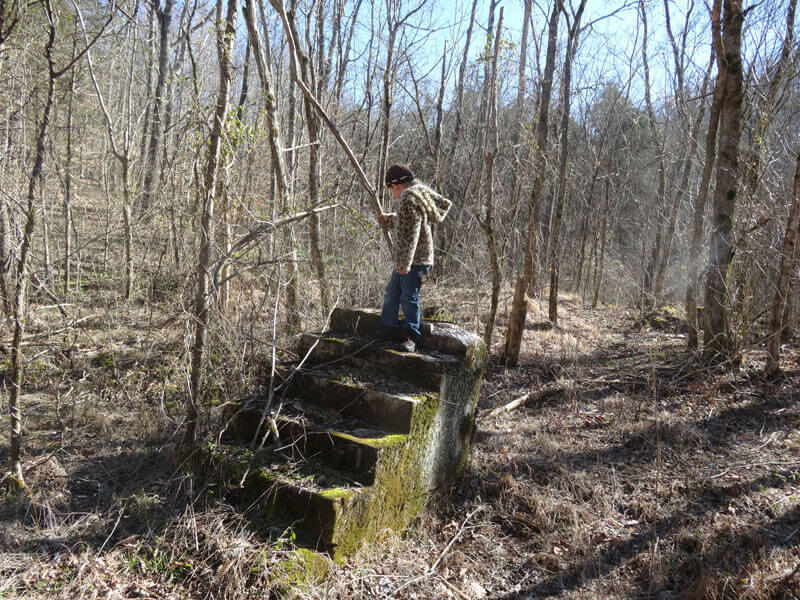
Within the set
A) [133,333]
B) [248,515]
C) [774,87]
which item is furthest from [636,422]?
[133,333]

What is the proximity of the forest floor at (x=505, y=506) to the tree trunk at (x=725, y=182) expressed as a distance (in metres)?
0.61

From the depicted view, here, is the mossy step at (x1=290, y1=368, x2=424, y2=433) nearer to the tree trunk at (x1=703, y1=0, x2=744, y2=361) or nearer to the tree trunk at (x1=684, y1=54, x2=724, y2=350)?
the tree trunk at (x1=703, y1=0, x2=744, y2=361)

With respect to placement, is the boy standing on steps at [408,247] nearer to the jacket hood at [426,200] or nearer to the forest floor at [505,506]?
the jacket hood at [426,200]

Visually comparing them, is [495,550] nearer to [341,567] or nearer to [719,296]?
[341,567]

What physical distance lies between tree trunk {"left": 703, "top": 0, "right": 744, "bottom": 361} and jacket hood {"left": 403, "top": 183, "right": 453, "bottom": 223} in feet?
15.7

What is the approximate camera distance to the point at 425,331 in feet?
16.8

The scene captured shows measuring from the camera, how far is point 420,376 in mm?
4645

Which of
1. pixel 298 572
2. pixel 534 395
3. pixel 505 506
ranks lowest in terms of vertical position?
pixel 505 506

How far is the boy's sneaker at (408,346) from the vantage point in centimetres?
486

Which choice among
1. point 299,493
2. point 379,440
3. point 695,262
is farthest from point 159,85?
point 695,262

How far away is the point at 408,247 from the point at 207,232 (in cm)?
176

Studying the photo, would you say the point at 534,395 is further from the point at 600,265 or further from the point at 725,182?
the point at 600,265

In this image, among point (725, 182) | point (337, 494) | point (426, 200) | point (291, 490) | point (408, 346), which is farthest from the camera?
point (725, 182)

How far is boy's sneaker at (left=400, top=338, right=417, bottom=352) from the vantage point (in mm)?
4859
